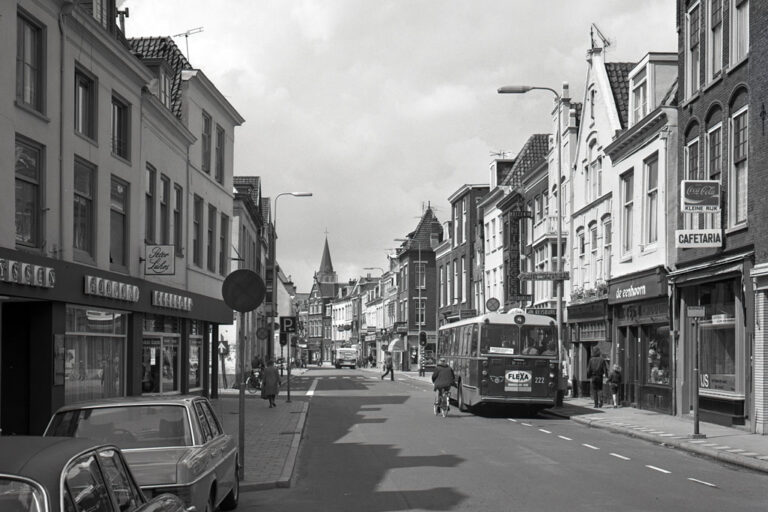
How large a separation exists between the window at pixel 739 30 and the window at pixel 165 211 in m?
14.5

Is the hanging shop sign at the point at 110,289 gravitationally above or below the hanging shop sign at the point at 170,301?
above

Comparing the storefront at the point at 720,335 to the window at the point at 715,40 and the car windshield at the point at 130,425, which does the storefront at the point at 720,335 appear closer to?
the window at the point at 715,40

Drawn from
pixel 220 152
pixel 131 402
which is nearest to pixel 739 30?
pixel 220 152

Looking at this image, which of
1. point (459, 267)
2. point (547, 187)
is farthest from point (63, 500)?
point (459, 267)

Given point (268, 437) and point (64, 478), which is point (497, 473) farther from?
point (64, 478)

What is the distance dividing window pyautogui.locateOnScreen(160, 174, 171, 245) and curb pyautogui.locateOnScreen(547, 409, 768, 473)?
11843 millimetres

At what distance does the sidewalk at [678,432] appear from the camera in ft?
54.5

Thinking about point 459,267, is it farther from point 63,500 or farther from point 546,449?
point 63,500

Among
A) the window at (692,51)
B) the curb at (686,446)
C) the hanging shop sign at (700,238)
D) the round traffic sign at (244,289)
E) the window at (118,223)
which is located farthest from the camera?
the window at (692,51)

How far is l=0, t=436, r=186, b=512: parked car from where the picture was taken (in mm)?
4516

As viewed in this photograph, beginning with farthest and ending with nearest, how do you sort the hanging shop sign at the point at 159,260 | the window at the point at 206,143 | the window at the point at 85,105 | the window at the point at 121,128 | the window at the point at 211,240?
1. the window at the point at 211,240
2. the window at the point at 206,143
3. the hanging shop sign at the point at 159,260
4. the window at the point at 121,128
5. the window at the point at 85,105

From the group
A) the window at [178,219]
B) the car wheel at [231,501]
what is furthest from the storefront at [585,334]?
the car wheel at [231,501]

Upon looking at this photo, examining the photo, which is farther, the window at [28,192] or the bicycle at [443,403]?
the bicycle at [443,403]

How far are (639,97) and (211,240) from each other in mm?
14666
